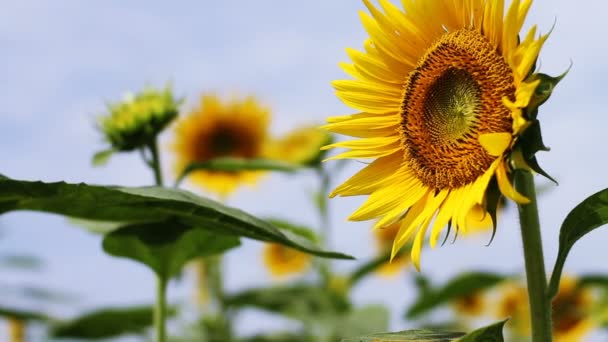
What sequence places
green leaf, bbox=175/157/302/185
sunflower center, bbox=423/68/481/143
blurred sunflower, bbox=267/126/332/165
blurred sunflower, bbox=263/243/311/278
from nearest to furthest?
sunflower center, bbox=423/68/481/143, green leaf, bbox=175/157/302/185, blurred sunflower, bbox=267/126/332/165, blurred sunflower, bbox=263/243/311/278

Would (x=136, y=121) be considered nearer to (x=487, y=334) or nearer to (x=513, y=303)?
(x=487, y=334)

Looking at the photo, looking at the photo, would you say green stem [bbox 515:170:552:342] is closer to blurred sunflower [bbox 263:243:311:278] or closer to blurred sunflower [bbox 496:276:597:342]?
blurred sunflower [bbox 496:276:597:342]

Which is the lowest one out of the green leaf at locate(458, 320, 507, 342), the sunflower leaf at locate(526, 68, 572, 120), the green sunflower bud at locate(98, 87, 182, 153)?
the green leaf at locate(458, 320, 507, 342)

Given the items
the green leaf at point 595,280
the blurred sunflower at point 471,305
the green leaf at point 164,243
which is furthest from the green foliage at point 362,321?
the blurred sunflower at point 471,305

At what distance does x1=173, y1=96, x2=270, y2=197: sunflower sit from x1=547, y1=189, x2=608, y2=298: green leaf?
2.90 m

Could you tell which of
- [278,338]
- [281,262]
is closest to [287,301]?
[278,338]

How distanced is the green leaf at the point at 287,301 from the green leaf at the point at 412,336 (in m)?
2.11

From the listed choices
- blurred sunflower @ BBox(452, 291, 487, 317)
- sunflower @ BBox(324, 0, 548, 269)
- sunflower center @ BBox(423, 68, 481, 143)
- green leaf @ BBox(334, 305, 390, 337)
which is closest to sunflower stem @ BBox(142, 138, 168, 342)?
sunflower @ BBox(324, 0, 548, 269)

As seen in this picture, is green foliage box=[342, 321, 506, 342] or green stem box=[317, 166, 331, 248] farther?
green stem box=[317, 166, 331, 248]

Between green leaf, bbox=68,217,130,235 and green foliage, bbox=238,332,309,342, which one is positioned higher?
green foliage, bbox=238,332,309,342

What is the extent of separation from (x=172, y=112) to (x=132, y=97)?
0.42ft

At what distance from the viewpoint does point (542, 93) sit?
124 centimetres

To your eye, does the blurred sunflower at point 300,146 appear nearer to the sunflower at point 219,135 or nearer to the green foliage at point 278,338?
the sunflower at point 219,135

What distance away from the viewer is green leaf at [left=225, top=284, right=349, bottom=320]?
3.33 metres
